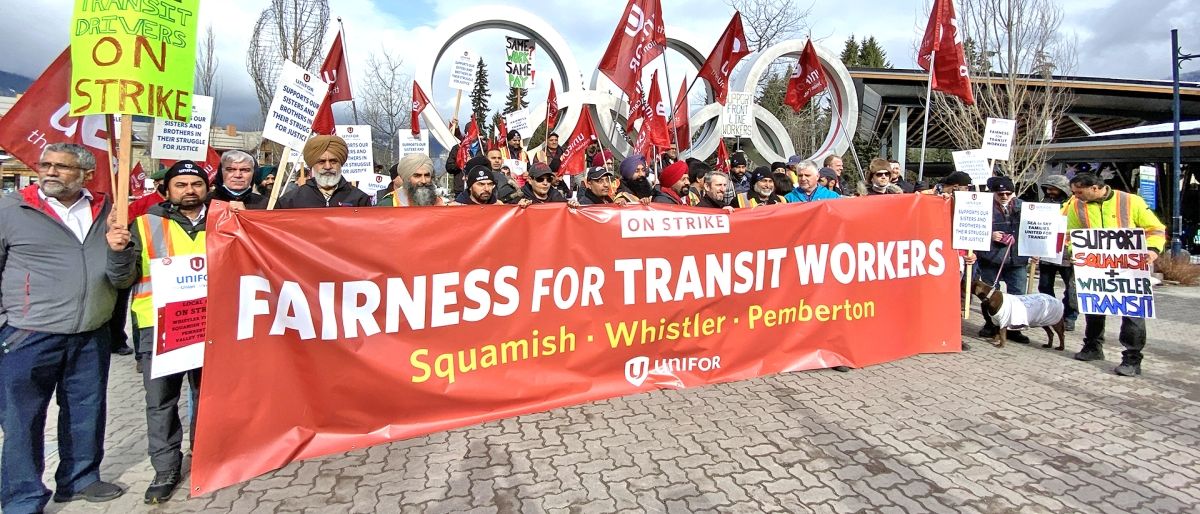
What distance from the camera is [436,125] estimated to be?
13.0 m

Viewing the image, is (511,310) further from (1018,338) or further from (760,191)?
(1018,338)

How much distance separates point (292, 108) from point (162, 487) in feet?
9.60

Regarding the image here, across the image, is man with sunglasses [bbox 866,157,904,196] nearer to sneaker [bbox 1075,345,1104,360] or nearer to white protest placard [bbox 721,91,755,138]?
sneaker [bbox 1075,345,1104,360]

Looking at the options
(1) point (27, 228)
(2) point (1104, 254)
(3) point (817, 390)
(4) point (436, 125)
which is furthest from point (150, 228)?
(4) point (436, 125)

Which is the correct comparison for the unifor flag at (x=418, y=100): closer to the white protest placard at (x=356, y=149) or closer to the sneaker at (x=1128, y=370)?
the white protest placard at (x=356, y=149)

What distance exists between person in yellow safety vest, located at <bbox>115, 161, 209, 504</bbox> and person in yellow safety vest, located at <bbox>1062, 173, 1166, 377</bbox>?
6799 millimetres

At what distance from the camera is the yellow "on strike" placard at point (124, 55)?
9.69 feet

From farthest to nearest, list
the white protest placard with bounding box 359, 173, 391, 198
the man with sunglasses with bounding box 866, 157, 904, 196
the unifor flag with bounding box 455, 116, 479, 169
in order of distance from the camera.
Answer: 1. the unifor flag with bounding box 455, 116, 479, 169
2. the white protest placard with bounding box 359, 173, 391, 198
3. the man with sunglasses with bounding box 866, 157, 904, 196

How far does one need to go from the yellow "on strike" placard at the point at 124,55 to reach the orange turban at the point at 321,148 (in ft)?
3.81

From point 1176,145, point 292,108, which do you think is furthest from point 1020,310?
point 1176,145

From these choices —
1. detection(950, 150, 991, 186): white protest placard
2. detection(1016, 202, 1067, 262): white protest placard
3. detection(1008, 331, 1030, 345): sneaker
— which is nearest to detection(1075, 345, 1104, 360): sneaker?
detection(1008, 331, 1030, 345): sneaker

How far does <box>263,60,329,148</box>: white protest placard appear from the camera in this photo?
4824 mm

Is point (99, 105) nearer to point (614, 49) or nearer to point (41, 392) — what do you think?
point (41, 392)

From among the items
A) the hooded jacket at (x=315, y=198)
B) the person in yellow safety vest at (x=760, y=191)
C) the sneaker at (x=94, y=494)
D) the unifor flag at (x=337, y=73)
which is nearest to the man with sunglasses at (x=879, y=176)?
the person in yellow safety vest at (x=760, y=191)
